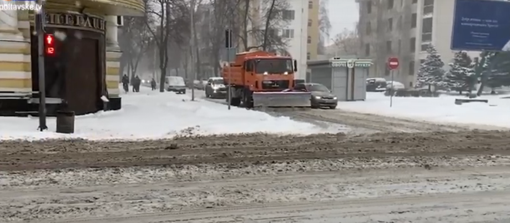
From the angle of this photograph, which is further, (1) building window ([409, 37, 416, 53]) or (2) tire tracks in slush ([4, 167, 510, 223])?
(1) building window ([409, 37, 416, 53])

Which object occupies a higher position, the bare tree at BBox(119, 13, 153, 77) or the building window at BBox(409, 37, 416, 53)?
the building window at BBox(409, 37, 416, 53)

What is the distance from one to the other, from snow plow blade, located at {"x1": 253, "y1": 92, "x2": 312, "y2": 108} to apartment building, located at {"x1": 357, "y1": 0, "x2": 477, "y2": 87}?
150 ft

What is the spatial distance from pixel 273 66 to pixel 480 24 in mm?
12908

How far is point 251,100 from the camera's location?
87.4 ft

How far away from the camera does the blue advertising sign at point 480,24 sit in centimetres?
3042

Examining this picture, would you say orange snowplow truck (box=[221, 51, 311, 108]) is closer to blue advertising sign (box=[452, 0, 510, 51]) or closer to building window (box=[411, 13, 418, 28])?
blue advertising sign (box=[452, 0, 510, 51])

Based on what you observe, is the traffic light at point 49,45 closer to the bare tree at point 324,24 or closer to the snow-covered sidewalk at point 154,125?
the snow-covered sidewalk at point 154,125

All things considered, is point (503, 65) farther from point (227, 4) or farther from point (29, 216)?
point (29, 216)

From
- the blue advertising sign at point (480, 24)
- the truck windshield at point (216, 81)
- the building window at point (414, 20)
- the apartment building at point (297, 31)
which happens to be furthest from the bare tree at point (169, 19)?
the building window at point (414, 20)

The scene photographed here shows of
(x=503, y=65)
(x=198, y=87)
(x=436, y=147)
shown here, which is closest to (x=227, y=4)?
(x=198, y=87)

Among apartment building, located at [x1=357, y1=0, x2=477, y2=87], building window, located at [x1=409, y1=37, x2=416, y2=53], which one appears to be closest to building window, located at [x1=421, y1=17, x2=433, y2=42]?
apartment building, located at [x1=357, y1=0, x2=477, y2=87]

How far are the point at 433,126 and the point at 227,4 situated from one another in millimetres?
36926

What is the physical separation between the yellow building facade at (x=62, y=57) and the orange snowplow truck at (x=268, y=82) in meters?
7.34

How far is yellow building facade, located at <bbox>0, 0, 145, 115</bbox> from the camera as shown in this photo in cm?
1678
